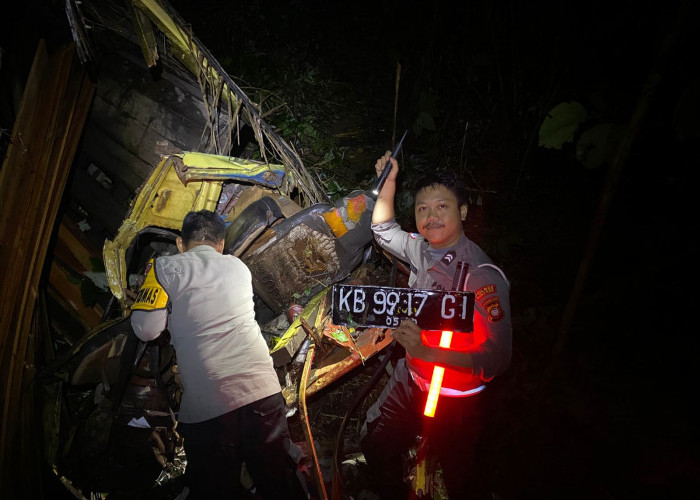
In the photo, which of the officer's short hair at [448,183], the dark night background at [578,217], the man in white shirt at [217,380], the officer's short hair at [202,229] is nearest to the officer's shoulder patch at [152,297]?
the man in white shirt at [217,380]

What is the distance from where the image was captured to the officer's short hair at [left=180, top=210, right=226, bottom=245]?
3086 mm

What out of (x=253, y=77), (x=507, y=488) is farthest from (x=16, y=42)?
(x=507, y=488)

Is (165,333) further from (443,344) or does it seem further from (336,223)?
(443,344)

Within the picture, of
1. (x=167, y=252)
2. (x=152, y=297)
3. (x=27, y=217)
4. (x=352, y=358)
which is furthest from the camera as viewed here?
(x=167, y=252)

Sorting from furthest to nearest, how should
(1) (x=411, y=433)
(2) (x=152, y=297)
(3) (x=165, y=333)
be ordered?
(3) (x=165, y=333), (2) (x=152, y=297), (1) (x=411, y=433)

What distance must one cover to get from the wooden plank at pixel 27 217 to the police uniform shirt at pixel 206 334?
81.5 inches

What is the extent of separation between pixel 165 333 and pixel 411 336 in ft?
8.93

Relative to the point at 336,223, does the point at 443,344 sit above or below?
below

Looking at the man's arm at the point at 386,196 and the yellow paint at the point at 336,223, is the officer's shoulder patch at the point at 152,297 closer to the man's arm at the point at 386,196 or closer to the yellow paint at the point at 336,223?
the yellow paint at the point at 336,223

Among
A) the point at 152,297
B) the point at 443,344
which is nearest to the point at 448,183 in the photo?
the point at 443,344

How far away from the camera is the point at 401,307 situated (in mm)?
1952

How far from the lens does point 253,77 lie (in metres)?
7.11

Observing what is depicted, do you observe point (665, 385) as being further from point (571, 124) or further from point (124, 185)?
point (124, 185)

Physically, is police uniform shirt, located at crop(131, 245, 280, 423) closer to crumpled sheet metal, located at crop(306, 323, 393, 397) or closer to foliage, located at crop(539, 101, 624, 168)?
crumpled sheet metal, located at crop(306, 323, 393, 397)
